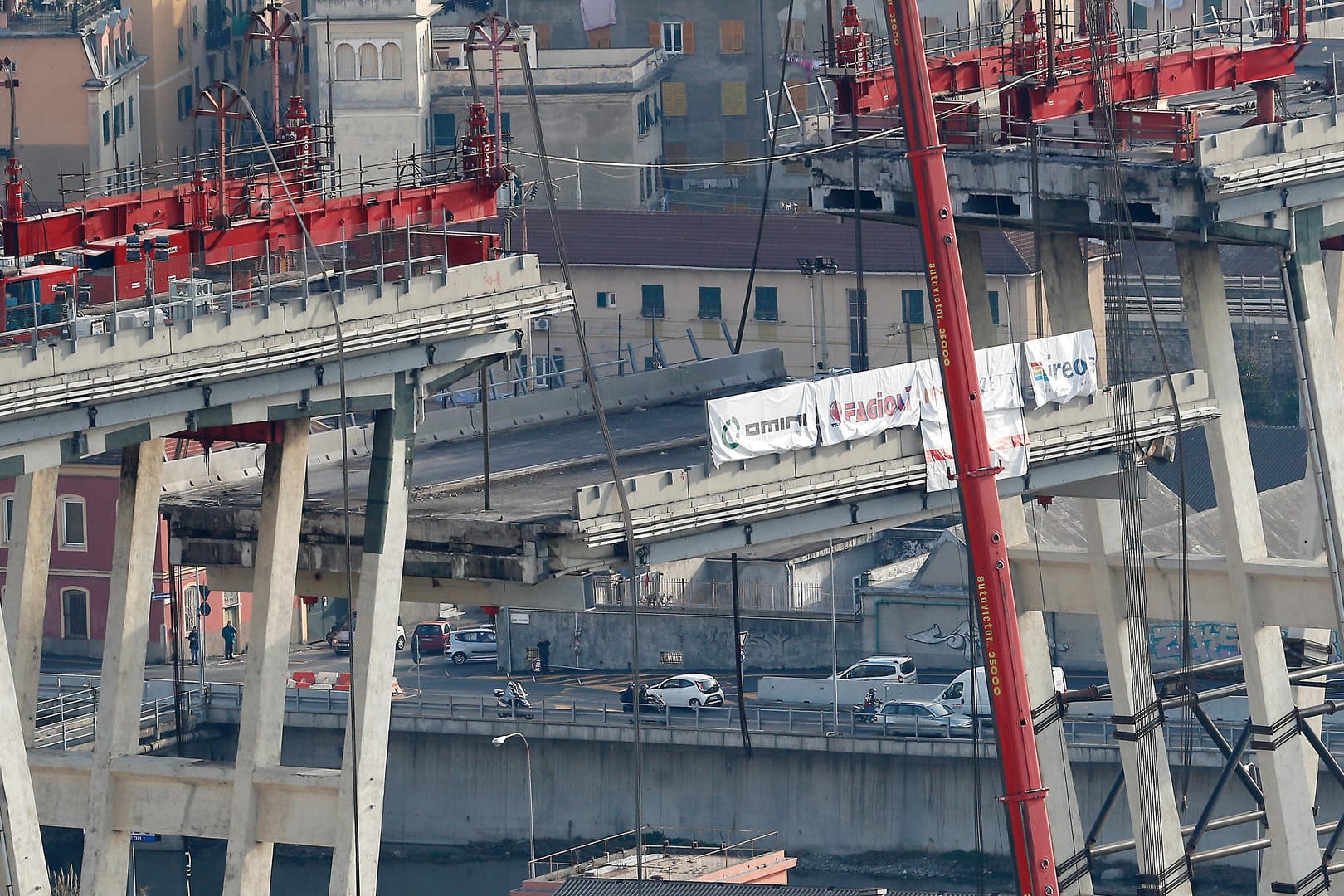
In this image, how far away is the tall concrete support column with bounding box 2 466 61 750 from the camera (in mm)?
47000

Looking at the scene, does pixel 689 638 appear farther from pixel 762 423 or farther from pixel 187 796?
pixel 187 796

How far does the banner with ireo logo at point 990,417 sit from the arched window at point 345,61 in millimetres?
→ 70114

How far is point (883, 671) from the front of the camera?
299 ft

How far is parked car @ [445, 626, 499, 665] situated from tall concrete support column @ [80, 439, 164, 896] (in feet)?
161

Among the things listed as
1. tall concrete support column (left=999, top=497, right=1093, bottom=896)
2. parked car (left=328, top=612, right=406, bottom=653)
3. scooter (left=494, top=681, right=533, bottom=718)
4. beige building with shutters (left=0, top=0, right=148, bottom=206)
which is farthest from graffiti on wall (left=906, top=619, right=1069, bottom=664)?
beige building with shutters (left=0, top=0, right=148, bottom=206)

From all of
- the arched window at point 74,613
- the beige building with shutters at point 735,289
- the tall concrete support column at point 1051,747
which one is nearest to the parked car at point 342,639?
the arched window at point 74,613

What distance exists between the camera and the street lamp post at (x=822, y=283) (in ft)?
348

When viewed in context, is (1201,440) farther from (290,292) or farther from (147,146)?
(290,292)

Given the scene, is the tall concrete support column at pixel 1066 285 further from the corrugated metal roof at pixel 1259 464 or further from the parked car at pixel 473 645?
the parked car at pixel 473 645

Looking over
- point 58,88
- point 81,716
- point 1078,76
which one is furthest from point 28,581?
point 58,88

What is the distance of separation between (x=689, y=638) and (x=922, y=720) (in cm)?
1011

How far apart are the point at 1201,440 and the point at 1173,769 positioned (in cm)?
2261

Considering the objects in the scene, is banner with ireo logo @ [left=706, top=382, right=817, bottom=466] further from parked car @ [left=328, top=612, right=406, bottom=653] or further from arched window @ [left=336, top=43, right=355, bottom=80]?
arched window @ [left=336, top=43, right=355, bottom=80]

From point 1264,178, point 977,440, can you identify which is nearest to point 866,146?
point 1264,178
